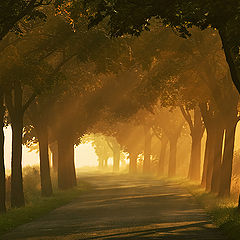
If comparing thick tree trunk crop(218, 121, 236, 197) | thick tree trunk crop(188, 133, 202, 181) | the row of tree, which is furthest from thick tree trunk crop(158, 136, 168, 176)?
thick tree trunk crop(218, 121, 236, 197)

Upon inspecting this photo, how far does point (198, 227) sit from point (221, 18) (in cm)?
689

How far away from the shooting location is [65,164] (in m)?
39.8

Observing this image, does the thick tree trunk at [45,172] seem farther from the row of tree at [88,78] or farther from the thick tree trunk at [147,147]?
the thick tree trunk at [147,147]

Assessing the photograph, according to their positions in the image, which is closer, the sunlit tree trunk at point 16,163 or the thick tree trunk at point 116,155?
the sunlit tree trunk at point 16,163

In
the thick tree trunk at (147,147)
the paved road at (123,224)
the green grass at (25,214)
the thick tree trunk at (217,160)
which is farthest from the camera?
the thick tree trunk at (147,147)

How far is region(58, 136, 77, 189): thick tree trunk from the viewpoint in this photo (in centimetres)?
3922

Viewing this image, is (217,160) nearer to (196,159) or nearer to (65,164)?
(65,164)

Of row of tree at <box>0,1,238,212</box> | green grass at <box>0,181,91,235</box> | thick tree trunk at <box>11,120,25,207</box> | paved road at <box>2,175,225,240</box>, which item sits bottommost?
paved road at <box>2,175,225,240</box>

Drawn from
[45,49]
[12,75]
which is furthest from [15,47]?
[45,49]

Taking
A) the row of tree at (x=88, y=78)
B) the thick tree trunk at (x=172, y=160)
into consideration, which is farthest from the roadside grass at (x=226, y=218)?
the thick tree trunk at (x=172, y=160)

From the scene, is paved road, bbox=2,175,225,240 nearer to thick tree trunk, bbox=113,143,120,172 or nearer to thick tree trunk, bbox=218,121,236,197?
thick tree trunk, bbox=218,121,236,197

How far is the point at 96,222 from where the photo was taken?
17828mm

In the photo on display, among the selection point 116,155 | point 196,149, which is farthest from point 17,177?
point 116,155

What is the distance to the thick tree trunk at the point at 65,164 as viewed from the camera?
129ft
